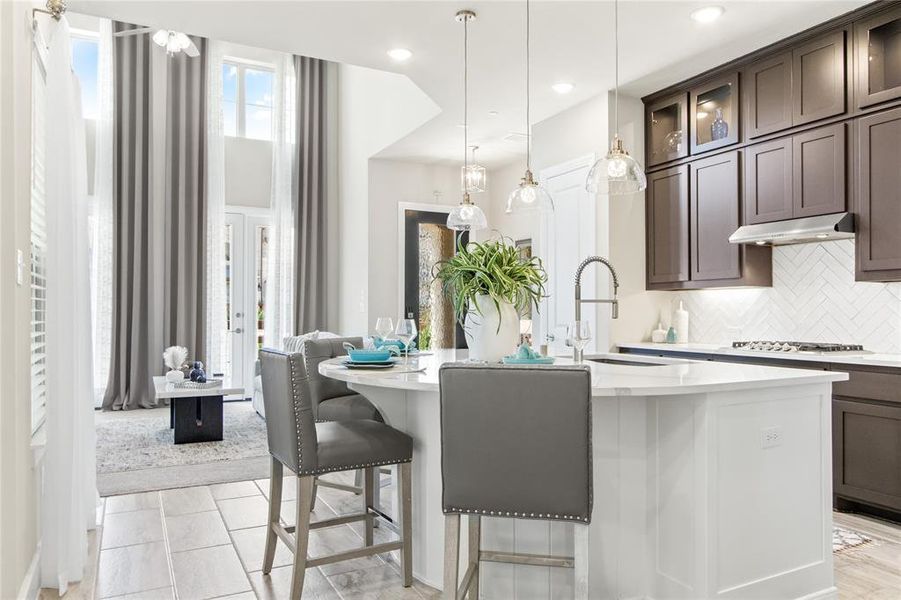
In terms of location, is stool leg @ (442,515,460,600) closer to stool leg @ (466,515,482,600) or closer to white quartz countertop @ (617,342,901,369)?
stool leg @ (466,515,482,600)

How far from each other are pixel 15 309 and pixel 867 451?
403 cm

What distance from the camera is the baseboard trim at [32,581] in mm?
2281

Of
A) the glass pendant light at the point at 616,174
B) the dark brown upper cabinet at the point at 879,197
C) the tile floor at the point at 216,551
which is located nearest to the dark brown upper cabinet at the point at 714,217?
the dark brown upper cabinet at the point at 879,197

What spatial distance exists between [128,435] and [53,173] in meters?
3.62

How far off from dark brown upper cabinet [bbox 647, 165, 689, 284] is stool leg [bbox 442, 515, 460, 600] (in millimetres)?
3400

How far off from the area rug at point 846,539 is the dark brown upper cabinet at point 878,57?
234 cm

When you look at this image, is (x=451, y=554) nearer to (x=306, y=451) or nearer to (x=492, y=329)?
(x=306, y=451)

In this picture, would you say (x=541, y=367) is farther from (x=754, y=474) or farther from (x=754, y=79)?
(x=754, y=79)

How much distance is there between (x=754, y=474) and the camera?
2.27 m

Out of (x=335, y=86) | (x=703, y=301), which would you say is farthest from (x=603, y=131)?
(x=335, y=86)

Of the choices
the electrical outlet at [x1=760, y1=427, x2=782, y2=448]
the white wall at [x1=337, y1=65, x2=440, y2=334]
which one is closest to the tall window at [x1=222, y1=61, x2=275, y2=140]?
the white wall at [x1=337, y1=65, x2=440, y2=334]

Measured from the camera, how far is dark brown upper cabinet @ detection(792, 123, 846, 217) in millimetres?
3719

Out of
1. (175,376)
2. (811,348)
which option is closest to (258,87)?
(175,376)

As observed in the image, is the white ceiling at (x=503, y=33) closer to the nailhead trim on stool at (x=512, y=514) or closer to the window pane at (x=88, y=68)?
the nailhead trim on stool at (x=512, y=514)
